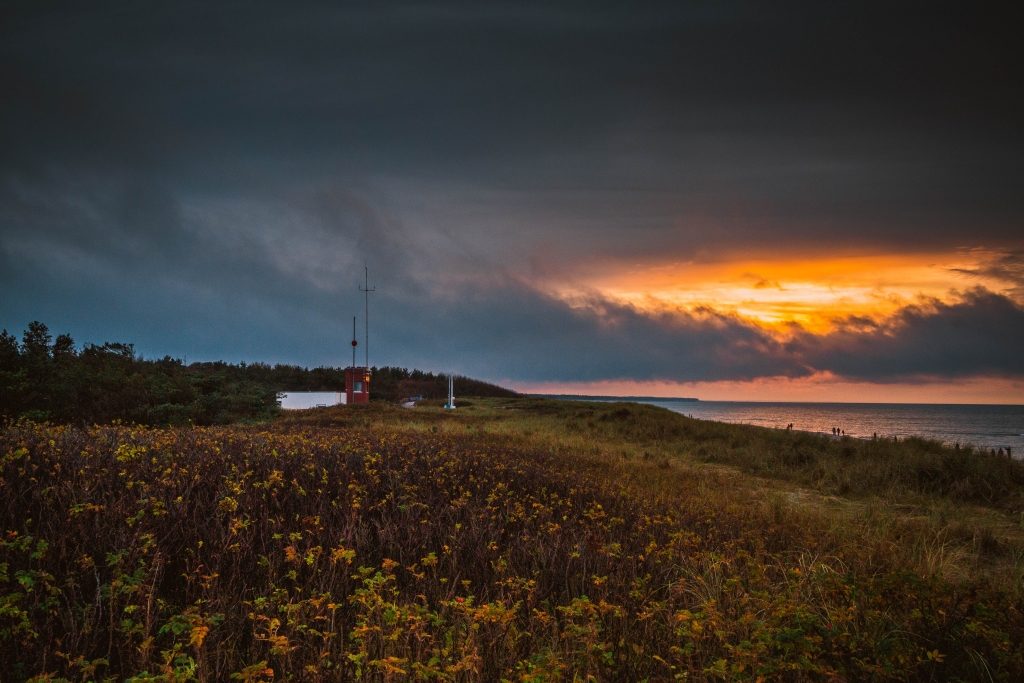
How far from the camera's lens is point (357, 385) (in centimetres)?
4762

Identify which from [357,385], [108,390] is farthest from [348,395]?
[108,390]

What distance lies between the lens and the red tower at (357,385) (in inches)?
1844

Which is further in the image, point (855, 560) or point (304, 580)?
point (855, 560)

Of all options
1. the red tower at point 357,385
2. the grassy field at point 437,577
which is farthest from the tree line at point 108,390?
the red tower at point 357,385

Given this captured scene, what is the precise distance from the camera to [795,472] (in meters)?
16.8

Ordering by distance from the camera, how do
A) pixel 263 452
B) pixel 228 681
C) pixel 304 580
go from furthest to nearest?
1. pixel 263 452
2. pixel 304 580
3. pixel 228 681

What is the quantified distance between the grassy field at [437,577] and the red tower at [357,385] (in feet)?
122

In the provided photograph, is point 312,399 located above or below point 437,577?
above

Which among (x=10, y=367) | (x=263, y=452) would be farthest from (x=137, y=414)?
(x=263, y=452)

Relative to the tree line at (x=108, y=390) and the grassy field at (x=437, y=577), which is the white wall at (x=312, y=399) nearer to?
the tree line at (x=108, y=390)

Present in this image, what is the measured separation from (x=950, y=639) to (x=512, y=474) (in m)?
6.83

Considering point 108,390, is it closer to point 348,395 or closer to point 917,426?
point 348,395

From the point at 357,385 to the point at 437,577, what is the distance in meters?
44.8

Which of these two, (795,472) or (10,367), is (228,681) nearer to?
(795,472)
